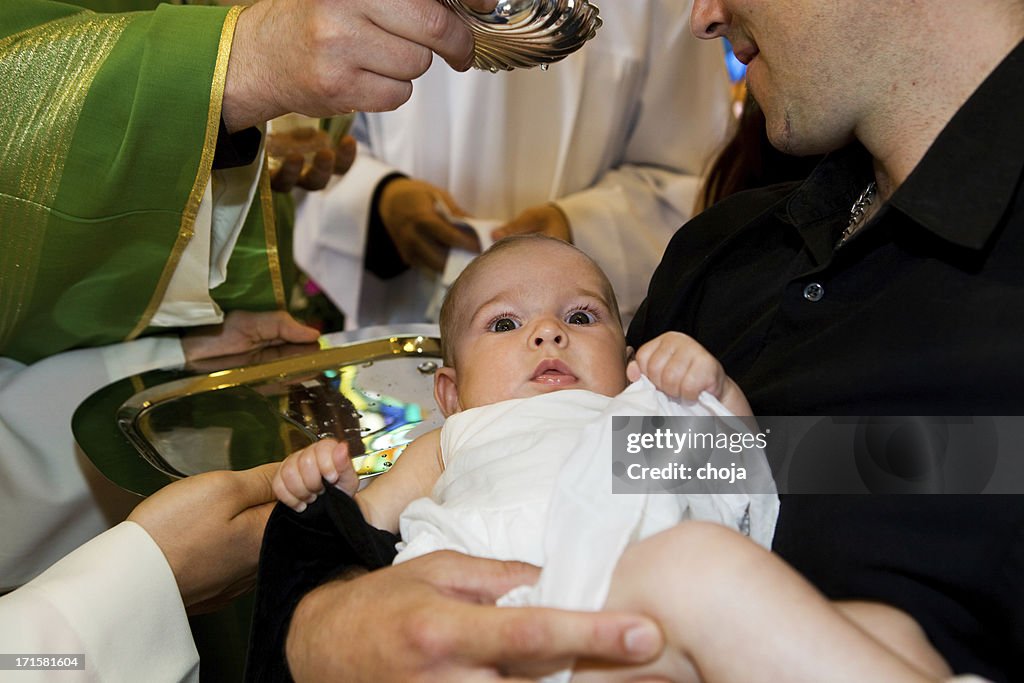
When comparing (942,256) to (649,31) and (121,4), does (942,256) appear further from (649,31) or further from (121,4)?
(649,31)

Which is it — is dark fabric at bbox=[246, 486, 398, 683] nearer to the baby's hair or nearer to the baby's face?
the baby's face

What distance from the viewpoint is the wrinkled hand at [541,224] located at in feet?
10.5

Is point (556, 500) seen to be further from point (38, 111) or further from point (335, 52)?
point (38, 111)

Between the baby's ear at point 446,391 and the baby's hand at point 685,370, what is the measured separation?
0.50m

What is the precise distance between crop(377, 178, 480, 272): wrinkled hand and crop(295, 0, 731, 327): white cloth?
104 mm

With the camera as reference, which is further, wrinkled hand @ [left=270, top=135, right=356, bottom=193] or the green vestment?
wrinkled hand @ [left=270, top=135, right=356, bottom=193]

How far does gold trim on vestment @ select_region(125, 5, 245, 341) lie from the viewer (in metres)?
1.91

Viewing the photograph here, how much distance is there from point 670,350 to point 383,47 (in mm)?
792

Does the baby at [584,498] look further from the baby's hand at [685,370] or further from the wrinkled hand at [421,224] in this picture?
the wrinkled hand at [421,224]

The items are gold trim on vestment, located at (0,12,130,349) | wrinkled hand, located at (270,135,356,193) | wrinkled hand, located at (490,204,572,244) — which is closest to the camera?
gold trim on vestment, located at (0,12,130,349)

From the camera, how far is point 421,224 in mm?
3383

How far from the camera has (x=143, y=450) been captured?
1.78 meters

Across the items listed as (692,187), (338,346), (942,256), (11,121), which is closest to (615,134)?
(692,187)

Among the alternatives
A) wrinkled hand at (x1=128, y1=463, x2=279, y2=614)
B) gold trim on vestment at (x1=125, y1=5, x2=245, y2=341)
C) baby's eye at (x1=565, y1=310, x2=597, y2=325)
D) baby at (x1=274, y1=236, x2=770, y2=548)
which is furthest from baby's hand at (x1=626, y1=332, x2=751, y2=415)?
gold trim on vestment at (x1=125, y1=5, x2=245, y2=341)
